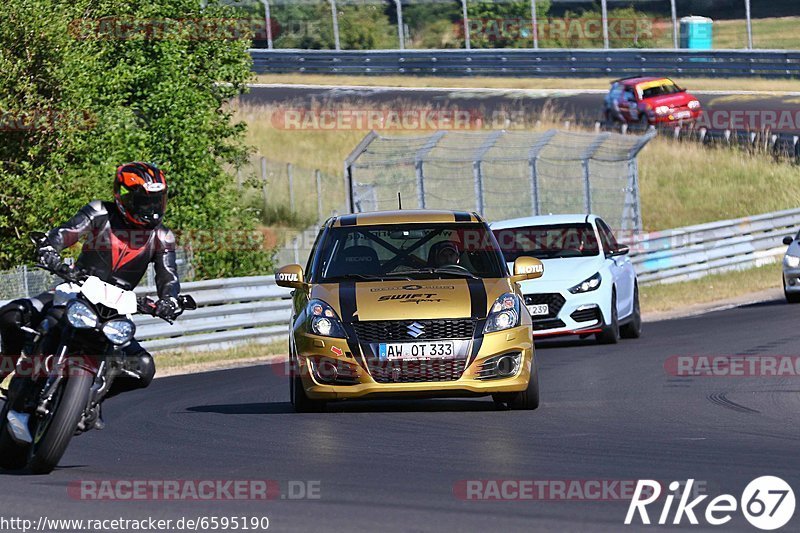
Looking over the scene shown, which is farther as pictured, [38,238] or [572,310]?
[572,310]

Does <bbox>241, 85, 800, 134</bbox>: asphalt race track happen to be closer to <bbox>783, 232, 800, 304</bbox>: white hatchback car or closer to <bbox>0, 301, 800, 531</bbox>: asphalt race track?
<bbox>783, 232, 800, 304</bbox>: white hatchback car

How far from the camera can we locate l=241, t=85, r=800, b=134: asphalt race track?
45688 millimetres

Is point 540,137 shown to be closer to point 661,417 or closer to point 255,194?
point 255,194

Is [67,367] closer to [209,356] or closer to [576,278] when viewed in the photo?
[576,278]

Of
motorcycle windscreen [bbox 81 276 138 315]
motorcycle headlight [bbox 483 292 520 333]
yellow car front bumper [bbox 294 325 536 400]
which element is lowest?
yellow car front bumper [bbox 294 325 536 400]

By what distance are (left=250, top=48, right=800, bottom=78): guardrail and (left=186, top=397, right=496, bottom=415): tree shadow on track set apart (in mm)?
38665

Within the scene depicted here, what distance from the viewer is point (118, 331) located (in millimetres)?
8367

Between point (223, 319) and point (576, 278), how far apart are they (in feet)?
18.4

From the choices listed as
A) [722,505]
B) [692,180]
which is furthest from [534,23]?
[722,505]

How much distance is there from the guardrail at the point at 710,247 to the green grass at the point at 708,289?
10.5 inches

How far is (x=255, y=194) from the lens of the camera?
38.9m

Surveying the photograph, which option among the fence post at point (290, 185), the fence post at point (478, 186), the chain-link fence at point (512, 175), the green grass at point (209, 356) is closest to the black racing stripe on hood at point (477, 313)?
the green grass at point (209, 356)

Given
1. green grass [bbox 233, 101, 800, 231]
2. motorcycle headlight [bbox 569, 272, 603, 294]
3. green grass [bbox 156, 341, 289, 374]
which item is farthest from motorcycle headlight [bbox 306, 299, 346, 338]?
green grass [bbox 233, 101, 800, 231]

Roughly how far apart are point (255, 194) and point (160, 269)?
29939 mm
